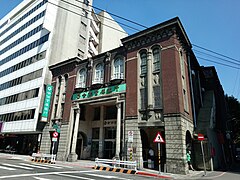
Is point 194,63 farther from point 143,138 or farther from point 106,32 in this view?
point 106,32

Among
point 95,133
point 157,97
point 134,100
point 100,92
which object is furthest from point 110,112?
point 157,97

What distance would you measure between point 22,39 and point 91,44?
14235 millimetres

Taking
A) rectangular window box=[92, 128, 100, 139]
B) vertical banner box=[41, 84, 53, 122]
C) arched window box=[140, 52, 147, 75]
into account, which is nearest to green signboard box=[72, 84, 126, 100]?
arched window box=[140, 52, 147, 75]

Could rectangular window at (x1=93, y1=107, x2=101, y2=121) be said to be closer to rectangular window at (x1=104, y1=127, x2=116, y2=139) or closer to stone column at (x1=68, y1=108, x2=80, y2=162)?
rectangular window at (x1=104, y1=127, x2=116, y2=139)

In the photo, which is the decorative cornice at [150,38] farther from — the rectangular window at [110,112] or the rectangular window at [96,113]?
the rectangular window at [96,113]

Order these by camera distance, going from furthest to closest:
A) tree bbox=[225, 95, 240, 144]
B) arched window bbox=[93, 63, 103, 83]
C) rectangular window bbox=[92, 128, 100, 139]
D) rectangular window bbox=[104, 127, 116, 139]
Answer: tree bbox=[225, 95, 240, 144]
rectangular window bbox=[92, 128, 100, 139]
rectangular window bbox=[104, 127, 116, 139]
arched window bbox=[93, 63, 103, 83]

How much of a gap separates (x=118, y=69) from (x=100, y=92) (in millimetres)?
3506

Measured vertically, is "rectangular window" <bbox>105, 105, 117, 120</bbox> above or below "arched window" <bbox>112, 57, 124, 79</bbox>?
below

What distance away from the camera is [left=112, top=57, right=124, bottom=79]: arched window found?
20797mm

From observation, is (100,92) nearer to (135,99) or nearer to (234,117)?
(135,99)

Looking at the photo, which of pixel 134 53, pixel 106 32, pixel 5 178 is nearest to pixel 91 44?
pixel 106 32

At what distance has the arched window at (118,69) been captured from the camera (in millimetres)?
20797

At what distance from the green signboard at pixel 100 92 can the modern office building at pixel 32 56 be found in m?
6.19

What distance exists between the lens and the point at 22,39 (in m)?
36.5
